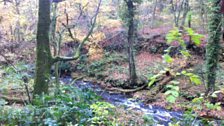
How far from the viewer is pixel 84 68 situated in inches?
835

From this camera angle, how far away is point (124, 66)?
20422 mm

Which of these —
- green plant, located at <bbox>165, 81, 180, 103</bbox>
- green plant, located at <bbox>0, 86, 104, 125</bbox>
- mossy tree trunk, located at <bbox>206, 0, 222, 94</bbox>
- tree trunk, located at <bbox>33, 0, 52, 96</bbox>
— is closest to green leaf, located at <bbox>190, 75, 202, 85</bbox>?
green plant, located at <bbox>165, 81, 180, 103</bbox>

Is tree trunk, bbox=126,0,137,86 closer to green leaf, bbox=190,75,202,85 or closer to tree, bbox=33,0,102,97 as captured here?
tree, bbox=33,0,102,97

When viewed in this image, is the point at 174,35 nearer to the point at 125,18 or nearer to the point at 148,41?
the point at 125,18

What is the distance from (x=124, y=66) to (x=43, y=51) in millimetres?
13757

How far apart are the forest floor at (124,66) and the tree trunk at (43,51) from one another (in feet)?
25.7

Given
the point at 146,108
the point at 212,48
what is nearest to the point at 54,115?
the point at 146,108

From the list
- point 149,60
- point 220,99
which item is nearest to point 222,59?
point 149,60

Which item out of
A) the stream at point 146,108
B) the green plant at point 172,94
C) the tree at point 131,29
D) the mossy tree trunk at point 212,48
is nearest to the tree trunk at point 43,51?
the stream at point 146,108

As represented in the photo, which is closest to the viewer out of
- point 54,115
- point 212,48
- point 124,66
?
point 54,115

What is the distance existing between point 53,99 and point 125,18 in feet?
38.1

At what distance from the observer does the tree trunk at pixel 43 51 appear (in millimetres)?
6789

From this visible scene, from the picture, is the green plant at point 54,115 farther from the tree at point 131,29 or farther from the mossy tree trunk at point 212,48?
the tree at point 131,29

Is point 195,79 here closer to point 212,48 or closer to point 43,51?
point 43,51
